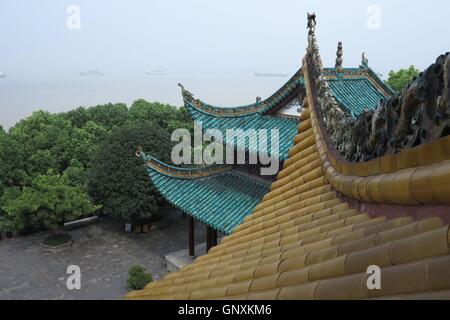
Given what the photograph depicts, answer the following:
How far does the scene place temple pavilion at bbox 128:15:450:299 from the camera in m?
2.01

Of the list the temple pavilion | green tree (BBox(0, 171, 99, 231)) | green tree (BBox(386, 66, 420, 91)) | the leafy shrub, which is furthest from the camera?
green tree (BBox(386, 66, 420, 91))

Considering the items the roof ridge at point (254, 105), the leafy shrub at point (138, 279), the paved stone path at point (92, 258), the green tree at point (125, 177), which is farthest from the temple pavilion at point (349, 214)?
the green tree at point (125, 177)

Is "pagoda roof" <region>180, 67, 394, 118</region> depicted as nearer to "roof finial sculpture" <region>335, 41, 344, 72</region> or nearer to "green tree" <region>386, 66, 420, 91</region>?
"roof finial sculpture" <region>335, 41, 344, 72</region>

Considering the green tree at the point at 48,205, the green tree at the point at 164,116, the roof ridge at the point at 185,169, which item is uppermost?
the green tree at the point at 164,116

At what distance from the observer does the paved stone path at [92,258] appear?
14.9 m

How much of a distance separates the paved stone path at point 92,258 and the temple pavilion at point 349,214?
417 inches

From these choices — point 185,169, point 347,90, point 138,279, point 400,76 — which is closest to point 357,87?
point 347,90

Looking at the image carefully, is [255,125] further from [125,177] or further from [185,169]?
[125,177]

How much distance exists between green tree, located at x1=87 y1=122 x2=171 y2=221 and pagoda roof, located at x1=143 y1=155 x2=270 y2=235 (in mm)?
5417

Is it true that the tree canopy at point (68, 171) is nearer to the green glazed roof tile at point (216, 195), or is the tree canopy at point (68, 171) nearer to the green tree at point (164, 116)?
the green tree at point (164, 116)

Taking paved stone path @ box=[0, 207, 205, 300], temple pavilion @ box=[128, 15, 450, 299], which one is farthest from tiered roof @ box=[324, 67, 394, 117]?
paved stone path @ box=[0, 207, 205, 300]
